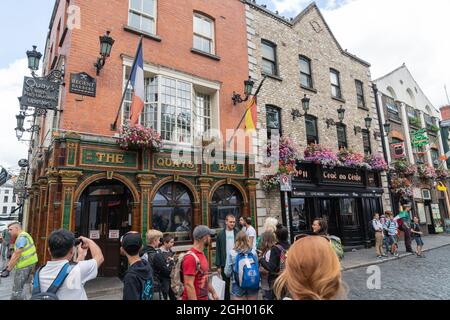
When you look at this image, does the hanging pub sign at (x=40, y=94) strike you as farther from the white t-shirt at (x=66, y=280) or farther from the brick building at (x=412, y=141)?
the brick building at (x=412, y=141)

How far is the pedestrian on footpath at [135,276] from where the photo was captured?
119 inches

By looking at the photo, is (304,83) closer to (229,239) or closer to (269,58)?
(269,58)

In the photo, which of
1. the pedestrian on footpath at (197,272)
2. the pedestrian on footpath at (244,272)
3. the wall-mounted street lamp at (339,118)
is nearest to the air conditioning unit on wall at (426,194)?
the wall-mounted street lamp at (339,118)

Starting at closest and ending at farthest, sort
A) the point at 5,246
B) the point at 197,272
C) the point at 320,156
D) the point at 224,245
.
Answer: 1. the point at 197,272
2. the point at 224,245
3. the point at 320,156
4. the point at 5,246

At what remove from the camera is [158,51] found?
10133mm

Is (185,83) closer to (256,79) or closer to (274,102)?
(256,79)

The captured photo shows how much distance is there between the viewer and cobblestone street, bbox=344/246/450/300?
6.55m

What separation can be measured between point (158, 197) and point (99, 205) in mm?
2037

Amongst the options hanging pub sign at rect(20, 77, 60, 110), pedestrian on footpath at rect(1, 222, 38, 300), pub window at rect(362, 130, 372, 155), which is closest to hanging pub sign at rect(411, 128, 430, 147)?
pub window at rect(362, 130, 372, 155)

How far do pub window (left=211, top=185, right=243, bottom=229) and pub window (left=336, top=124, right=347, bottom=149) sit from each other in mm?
7919

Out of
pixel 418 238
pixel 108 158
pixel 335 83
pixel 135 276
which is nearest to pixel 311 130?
pixel 335 83

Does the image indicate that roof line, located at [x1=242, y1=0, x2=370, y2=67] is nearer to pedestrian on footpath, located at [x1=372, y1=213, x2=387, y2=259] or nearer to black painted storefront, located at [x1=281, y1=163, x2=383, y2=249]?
black painted storefront, located at [x1=281, y1=163, x2=383, y2=249]

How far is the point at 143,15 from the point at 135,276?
9947 millimetres

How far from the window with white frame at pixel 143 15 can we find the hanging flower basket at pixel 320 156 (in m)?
8.64
